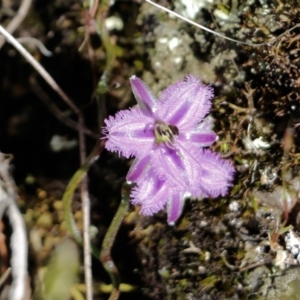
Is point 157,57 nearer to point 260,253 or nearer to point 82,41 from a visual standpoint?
point 82,41

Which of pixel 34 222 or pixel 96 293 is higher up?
pixel 34 222

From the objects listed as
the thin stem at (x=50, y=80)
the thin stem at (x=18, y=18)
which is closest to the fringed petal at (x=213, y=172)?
the thin stem at (x=50, y=80)

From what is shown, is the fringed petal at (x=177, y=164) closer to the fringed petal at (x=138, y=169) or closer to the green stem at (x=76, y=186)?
the fringed petal at (x=138, y=169)

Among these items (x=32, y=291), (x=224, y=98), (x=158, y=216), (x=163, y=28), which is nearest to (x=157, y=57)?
(x=163, y=28)

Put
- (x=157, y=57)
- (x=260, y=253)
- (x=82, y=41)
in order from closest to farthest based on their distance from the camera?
(x=260, y=253) < (x=157, y=57) < (x=82, y=41)

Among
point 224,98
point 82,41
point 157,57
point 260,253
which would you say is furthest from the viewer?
point 82,41

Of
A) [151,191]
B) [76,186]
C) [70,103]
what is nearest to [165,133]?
[151,191]

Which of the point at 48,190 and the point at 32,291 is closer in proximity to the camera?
the point at 32,291
